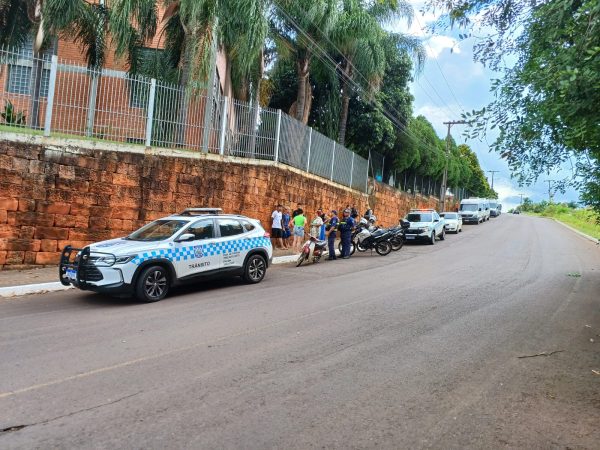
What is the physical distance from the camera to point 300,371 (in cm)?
506

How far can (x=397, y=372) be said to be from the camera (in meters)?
5.11

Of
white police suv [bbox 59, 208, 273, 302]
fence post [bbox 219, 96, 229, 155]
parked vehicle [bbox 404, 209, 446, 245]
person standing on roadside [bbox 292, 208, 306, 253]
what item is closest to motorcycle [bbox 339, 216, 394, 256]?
person standing on roadside [bbox 292, 208, 306, 253]

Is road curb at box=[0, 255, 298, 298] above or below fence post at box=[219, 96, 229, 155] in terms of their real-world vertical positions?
below

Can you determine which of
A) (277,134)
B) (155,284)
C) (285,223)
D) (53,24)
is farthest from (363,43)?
(155,284)

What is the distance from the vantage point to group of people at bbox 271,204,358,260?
16.8 meters

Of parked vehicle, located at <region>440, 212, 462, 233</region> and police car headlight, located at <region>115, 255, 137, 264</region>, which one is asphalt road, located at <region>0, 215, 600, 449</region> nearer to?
police car headlight, located at <region>115, 255, 137, 264</region>

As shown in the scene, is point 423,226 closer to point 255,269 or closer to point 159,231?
point 255,269

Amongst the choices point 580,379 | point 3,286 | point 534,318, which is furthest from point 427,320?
point 3,286

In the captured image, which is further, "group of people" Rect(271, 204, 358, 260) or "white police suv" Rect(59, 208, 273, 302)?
"group of people" Rect(271, 204, 358, 260)

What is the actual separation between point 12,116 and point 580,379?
39.8 feet

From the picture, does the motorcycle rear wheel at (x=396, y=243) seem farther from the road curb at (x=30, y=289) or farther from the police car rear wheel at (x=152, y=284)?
the road curb at (x=30, y=289)

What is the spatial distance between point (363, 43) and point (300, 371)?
21008 millimetres

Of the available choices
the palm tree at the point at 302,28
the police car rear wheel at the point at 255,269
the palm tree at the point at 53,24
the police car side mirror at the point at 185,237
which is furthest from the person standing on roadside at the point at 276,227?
the police car side mirror at the point at 185,237

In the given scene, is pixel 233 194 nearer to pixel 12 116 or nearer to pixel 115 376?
pixel 12 116
